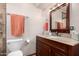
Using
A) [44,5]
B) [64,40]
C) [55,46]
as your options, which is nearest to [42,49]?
[55,46]

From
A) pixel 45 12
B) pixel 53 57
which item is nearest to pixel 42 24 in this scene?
pixel 45 12

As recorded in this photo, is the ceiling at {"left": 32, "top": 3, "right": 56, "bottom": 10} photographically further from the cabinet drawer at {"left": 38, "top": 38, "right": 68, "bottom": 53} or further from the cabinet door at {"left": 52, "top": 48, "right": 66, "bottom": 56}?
the cabinet door at {"left": 52, "top": 48, "right": 66, "bottom": 56}

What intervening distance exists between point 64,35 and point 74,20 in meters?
0.19

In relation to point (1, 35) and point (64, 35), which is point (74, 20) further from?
point (1, 35)

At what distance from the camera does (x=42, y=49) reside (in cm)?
106

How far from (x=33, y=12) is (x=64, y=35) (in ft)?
1.36

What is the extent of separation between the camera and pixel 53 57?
1028 mm

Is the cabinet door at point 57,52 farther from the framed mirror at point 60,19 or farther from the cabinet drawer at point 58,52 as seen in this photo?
Answer: the framed mirror at point 60,19

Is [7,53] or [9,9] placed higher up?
[9,9]

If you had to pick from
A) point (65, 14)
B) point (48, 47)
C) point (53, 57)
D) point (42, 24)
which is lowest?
point (53, 57)

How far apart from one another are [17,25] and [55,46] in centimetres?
45

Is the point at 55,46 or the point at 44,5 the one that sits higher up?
the point at 44,5

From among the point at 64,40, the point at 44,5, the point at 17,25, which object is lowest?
the point at 64,40

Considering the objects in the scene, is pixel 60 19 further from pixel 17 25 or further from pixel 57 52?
pixel 17 25
